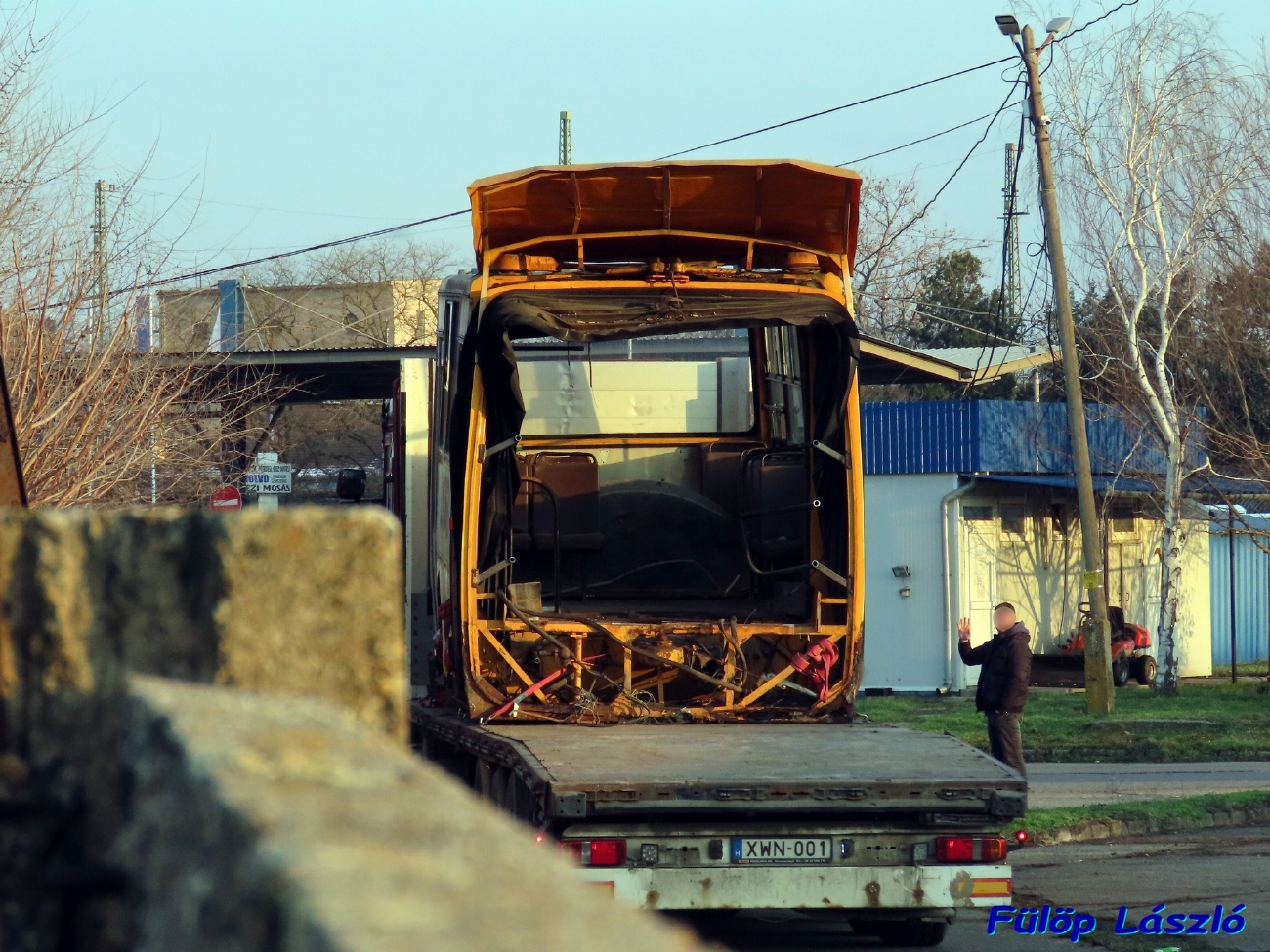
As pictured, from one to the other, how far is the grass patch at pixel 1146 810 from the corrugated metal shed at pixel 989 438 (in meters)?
11.7

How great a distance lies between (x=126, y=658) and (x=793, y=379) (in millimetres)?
7870

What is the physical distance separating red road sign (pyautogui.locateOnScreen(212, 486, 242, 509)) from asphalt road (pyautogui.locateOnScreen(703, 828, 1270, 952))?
1023 cm

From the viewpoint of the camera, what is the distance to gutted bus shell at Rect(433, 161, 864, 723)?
8.62m

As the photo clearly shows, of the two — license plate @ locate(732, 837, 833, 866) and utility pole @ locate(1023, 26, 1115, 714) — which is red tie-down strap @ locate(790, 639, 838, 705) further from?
utility pole @ locate(1023, 26, 1115, 714)

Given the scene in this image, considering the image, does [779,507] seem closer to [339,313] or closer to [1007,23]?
[1007,23]

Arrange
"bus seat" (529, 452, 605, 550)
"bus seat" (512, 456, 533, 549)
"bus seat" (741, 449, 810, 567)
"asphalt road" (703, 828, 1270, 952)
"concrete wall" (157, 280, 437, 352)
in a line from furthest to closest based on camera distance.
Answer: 1. "concrete wall" (157, 280, 437, 352)
2. "bus seat" (529, 452, 605, 550)
3. "bus seat" (512, 456, 533, 549)
4. "bus seat" (741, 449, 810, 567)
5. "asphalt road" (703, 828, 1270, 952)

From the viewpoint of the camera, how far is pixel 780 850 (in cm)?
679

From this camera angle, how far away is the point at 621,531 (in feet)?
34.1

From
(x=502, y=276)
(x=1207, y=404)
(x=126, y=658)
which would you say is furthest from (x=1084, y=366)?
(x=126, y=658)

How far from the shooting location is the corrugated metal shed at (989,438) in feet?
78.7

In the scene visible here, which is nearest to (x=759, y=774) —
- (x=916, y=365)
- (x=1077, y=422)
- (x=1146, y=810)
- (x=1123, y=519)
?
(x=1146, y=810)

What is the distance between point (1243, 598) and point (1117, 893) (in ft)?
72.4

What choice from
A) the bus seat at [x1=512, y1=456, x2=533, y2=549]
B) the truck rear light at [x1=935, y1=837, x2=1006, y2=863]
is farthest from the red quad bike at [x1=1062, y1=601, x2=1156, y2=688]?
the truck rear light at [x1=935, y1=837, x2=1006, y2=863]

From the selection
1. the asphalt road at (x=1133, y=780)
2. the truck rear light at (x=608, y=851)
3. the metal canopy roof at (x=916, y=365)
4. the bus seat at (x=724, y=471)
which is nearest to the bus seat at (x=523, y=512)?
the bus seat at (x=724, y=471)
